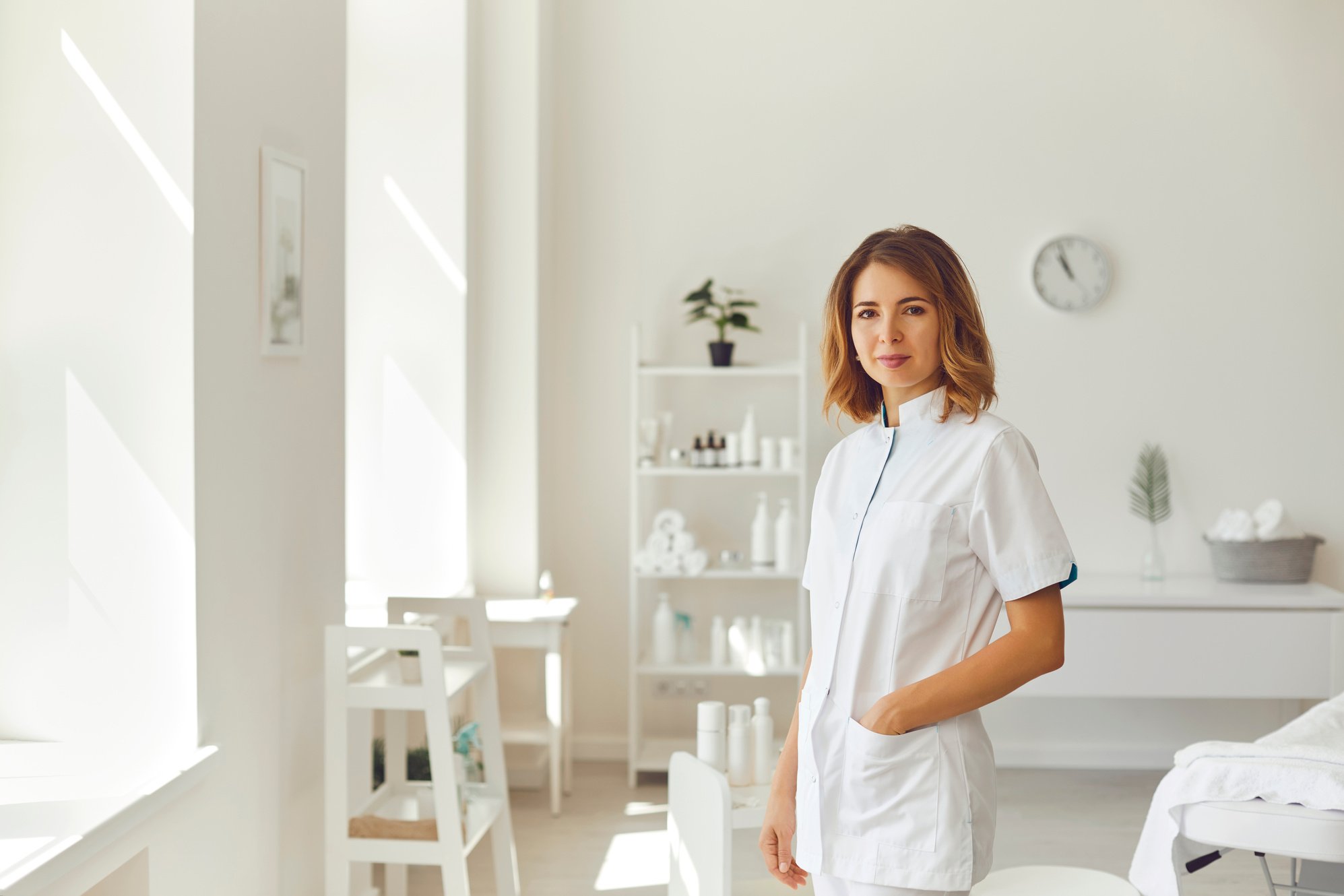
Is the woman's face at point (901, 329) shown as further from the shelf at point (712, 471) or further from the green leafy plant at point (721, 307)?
the shelf at point (712, 471)

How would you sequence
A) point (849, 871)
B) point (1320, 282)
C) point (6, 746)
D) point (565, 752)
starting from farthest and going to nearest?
point (1320, 282) < point (565, 752) < point (6, 746) < point (849, 871)

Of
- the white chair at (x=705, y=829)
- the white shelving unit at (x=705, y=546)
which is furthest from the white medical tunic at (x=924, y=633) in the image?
the white shelving unit at (x=705, y=546)

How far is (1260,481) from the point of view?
4.44 metres

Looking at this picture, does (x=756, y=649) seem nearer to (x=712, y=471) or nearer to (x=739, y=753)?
(x=712, y=471)

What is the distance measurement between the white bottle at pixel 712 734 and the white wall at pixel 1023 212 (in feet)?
7.12

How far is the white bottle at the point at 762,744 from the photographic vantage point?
2.43 metres

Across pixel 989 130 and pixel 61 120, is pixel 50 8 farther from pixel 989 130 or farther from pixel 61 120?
pixel 989 130

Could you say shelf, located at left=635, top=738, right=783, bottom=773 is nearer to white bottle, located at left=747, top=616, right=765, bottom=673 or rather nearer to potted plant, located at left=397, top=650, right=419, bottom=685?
white bottle, located at left=747, top=616, right=765, bottom=673

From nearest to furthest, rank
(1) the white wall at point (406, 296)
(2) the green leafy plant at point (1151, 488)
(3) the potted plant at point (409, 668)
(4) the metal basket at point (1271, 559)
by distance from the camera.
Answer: (3) the potted plant at point (409, 668) → (1) the white wall at point (406, 296) → (4) the metal basket at point (1271, 559) → (2) the green leafy plant at point (1151, 488)

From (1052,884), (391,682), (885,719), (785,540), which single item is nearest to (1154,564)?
(785,540)

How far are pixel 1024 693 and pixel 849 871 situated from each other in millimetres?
3102

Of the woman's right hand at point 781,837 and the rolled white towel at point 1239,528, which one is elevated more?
the rolled white towel at point 1239,528

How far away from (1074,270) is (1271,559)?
1289mm

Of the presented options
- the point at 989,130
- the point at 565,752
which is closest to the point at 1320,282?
the point at 989,130
